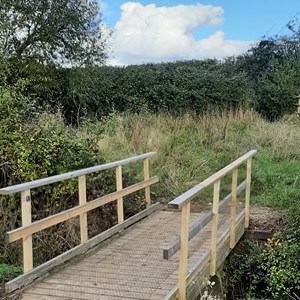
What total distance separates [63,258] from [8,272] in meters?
0.54

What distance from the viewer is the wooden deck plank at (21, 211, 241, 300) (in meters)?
3.78

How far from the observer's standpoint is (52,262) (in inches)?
168

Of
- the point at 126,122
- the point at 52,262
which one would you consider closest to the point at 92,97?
the point at 126,122

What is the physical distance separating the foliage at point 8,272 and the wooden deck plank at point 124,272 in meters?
0.45

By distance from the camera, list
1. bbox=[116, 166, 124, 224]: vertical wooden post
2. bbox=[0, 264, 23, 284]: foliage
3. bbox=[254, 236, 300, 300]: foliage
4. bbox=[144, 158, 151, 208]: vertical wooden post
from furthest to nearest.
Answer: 1. bbox=[144, 158, 151, 208]: vertical wooden post
2. bbox=[116, 166, 124, 224]: vertical wooden post
3. bbox=[254, 236, 300, 300]: foliage
4. bbox=[0, 264, 23, 284]: foliage

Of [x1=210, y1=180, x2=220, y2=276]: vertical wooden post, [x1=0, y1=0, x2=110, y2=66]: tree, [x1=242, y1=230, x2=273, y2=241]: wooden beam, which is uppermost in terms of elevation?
[x1=0, y1=0, x2=110, y2=66]: tree

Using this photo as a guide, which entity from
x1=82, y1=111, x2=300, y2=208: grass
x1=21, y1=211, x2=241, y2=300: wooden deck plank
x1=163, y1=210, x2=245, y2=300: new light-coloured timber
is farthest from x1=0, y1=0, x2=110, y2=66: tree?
x1=163, y1=210, x2=245, y2=300: new light-coloured timber

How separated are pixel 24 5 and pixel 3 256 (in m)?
8.59

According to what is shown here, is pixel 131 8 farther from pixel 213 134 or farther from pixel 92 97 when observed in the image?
pixel 213 134

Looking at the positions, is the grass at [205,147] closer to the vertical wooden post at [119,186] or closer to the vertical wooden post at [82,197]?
the vertical wooden post at [119,186]

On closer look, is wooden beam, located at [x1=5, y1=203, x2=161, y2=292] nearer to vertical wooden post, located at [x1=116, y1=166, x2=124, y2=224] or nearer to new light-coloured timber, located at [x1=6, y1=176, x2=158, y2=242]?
vertical wooden post, located at [x1=116, y1=166, x2=124, y2=224]

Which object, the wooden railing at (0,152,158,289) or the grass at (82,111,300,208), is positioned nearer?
the wooden railing at (0,152,158,289)

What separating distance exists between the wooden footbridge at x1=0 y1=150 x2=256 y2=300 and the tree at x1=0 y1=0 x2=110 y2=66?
286 inches

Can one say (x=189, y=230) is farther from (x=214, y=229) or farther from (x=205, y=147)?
(x=205, y=147)
